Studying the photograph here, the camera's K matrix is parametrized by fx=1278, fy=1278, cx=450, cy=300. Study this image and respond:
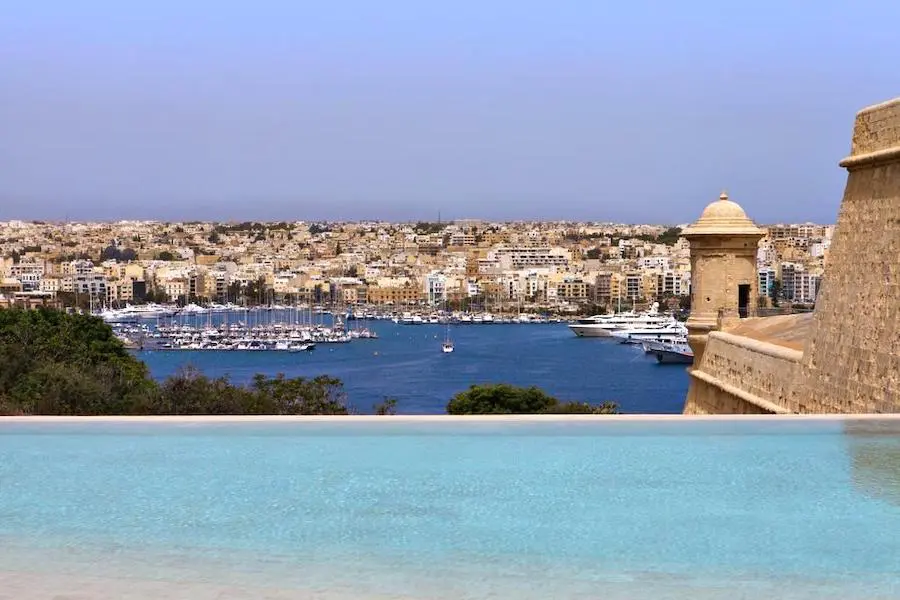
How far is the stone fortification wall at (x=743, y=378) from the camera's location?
23.4ft

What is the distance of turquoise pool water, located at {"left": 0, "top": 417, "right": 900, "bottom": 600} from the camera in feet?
10.3

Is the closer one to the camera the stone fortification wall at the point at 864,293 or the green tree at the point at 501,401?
the stone fortification wall at the point at 864,293

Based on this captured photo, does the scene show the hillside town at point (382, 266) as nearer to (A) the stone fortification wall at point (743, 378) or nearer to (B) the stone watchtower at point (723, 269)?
(B) the stone watchtower at point (723, 269)

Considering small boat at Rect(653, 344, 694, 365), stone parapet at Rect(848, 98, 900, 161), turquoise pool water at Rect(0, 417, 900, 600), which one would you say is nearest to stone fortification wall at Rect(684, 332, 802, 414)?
stone parapet at Rect(848, 98, 900, 161)

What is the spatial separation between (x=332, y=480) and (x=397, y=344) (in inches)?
2087

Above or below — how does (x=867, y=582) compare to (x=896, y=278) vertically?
below

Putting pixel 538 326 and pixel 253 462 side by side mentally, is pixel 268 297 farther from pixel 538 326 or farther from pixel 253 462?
pixel 253 462

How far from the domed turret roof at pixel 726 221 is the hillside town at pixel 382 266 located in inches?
1831

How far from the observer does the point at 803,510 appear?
3.84m

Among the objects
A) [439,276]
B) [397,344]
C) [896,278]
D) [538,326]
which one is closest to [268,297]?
[439,276]

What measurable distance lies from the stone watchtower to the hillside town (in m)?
46.4

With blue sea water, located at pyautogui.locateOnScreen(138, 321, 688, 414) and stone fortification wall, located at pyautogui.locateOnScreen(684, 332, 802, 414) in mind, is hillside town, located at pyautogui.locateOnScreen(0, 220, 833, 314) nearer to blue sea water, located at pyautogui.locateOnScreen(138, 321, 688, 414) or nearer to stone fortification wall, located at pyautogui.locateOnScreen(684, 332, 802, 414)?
blue sea water, located at pyautogui.locateOnScreen(138, 321, 688, 414)

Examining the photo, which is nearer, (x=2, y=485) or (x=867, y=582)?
(x=867, y=582)

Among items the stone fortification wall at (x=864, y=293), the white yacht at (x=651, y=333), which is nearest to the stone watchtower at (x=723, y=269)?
the stone fortification wall at (x=864, y=293)
